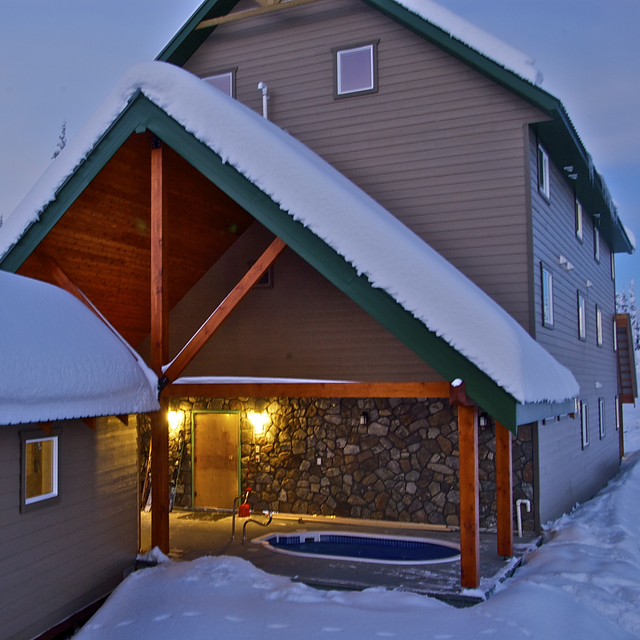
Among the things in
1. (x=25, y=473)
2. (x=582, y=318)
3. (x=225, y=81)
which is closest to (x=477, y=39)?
(x=225, y=81)

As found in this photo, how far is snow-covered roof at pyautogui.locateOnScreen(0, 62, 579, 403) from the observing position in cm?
635

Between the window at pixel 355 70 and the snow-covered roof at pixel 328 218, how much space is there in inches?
154

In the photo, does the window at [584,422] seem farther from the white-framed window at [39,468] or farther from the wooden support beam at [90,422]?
the white-framed window at [39,468]

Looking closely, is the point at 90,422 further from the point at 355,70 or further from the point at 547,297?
the point at 355,70

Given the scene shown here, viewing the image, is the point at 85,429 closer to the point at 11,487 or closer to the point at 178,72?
the point at 11,487

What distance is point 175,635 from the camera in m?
5.53

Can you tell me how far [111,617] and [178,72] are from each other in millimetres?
5976

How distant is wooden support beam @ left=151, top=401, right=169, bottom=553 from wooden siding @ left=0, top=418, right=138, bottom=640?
16.3 inches

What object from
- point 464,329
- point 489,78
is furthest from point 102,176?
point 489,78

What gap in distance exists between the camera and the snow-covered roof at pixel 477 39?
9773 mm

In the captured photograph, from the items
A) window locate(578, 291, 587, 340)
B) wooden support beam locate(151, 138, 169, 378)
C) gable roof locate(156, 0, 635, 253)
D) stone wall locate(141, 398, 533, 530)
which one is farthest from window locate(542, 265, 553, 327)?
wooden support beam locate(151, 138, 169, 378)

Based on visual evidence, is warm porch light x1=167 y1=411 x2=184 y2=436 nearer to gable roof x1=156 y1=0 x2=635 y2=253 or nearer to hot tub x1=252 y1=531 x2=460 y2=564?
hot tub x1=252 y1=531 x2=460 y2=564

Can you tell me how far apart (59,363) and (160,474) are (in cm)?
206

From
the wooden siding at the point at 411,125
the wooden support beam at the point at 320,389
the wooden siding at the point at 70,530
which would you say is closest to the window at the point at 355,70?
the wooden siding at the point at 411,125
